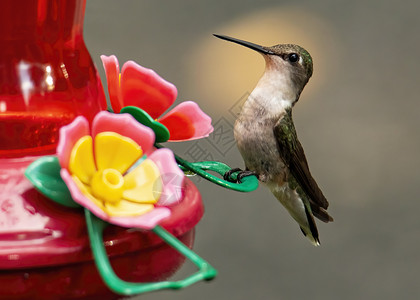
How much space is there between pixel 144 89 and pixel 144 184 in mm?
250

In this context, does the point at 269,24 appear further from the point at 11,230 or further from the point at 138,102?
the point at 11,230

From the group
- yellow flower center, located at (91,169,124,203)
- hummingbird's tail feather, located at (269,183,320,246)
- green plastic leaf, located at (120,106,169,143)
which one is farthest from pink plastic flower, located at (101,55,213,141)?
hummingbird's tail feather, located at (269,183,320,246)

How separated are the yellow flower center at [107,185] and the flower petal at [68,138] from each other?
5cm

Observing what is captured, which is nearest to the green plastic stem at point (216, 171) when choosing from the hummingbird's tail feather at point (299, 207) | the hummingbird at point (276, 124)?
the hummingbird at point (276, 124)

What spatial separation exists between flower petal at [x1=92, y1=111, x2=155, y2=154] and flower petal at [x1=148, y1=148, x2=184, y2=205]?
0.02 metres

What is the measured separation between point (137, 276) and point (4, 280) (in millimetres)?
161

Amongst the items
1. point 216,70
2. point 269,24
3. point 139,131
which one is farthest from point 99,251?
point 269,24

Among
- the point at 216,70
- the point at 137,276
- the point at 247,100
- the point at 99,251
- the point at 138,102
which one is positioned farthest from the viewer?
the point at 216,70

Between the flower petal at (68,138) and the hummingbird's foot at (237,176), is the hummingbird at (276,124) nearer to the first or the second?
the hummingbird's foot at (237,176)

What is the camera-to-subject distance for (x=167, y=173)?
2.35 feet

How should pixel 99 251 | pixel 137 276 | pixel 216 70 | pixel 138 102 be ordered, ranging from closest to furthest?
pixel 99 251 → pixel 137 276 → pixel 138 102 → pixel 216 70

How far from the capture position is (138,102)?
922mm

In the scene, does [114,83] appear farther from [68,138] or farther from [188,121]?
[68,138]

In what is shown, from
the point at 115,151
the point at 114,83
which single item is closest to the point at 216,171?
the point at 114,83
